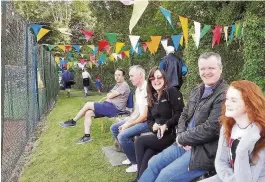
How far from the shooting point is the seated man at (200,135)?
2.65 metres

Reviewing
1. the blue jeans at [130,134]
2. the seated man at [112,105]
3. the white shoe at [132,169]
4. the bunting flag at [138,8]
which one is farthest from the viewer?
the seated man at [112,105]

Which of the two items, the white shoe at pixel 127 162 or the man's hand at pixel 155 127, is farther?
the white shoe at pixel 127 162

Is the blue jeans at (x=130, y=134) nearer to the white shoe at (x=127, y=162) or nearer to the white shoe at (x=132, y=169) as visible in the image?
the white shoe at (x=132, y=169)

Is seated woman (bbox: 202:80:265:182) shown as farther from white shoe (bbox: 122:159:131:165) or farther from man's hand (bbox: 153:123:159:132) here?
white shoe (bbox: 122:159:131:165)

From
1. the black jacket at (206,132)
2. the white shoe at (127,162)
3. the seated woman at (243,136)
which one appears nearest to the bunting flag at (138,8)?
Answer: the black jacket at (206,132)

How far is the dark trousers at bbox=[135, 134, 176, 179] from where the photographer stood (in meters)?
3.46

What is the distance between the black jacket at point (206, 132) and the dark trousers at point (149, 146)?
2.10ft

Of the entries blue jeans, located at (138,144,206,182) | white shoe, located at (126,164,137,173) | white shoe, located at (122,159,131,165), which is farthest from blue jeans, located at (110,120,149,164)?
blue jeans, located at (138,144,206,182)

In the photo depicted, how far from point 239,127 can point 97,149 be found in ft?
11.4

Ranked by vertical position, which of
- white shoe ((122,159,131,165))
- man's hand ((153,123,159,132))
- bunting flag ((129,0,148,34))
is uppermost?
bunting flag ((129,0,148,34))

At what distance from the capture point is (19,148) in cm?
505

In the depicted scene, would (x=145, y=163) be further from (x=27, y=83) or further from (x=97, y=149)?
(x=27, y=83)

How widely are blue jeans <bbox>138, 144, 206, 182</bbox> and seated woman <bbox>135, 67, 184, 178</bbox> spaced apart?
1.17 feet

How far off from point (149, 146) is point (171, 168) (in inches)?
28.4
